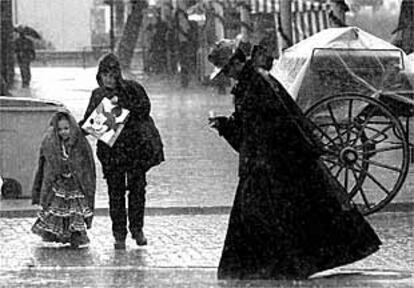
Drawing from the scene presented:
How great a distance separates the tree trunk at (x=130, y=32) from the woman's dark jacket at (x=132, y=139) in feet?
118

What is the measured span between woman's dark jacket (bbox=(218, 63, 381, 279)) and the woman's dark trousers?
190cm

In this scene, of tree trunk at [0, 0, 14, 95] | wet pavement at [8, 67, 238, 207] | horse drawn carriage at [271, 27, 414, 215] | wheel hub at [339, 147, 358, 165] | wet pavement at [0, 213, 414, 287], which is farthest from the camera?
tree trunk at [0, 0, 14, 95]

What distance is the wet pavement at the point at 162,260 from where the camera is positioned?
31.1 ft

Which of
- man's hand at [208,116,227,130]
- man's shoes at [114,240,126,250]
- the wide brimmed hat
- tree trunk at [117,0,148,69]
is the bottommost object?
tree trunk at [117,0,148,69]

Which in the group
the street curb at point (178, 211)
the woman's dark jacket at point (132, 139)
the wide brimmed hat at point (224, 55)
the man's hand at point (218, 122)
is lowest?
the street curb at point (178, 211)

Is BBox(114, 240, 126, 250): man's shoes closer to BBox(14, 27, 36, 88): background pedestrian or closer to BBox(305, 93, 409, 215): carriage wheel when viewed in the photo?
BBox(305, 93, 409, 215): carriage wheel

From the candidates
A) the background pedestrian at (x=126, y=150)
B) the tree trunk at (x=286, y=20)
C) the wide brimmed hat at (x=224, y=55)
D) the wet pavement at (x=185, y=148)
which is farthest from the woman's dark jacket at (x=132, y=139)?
the tree trunk at (x=286, y=20)

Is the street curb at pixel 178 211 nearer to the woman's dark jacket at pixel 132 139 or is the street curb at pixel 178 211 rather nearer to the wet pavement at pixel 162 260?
the wet pavement at pixel 162 260

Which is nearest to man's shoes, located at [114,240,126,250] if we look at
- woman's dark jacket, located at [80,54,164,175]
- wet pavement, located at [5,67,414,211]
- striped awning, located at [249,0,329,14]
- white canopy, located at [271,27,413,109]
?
woman's dark jacket, located at [80,54,164,175]

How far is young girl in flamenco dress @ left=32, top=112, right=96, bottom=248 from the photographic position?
37.1ft

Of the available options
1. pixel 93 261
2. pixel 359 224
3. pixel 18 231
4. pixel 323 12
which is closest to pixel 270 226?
pixel 359 224

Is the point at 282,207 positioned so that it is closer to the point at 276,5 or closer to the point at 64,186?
the point at 64,186

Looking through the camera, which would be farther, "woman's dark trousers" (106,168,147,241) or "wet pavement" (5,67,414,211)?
"wet pavement" (5,67,414,211)

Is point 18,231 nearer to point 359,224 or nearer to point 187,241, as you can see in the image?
point 187,241
